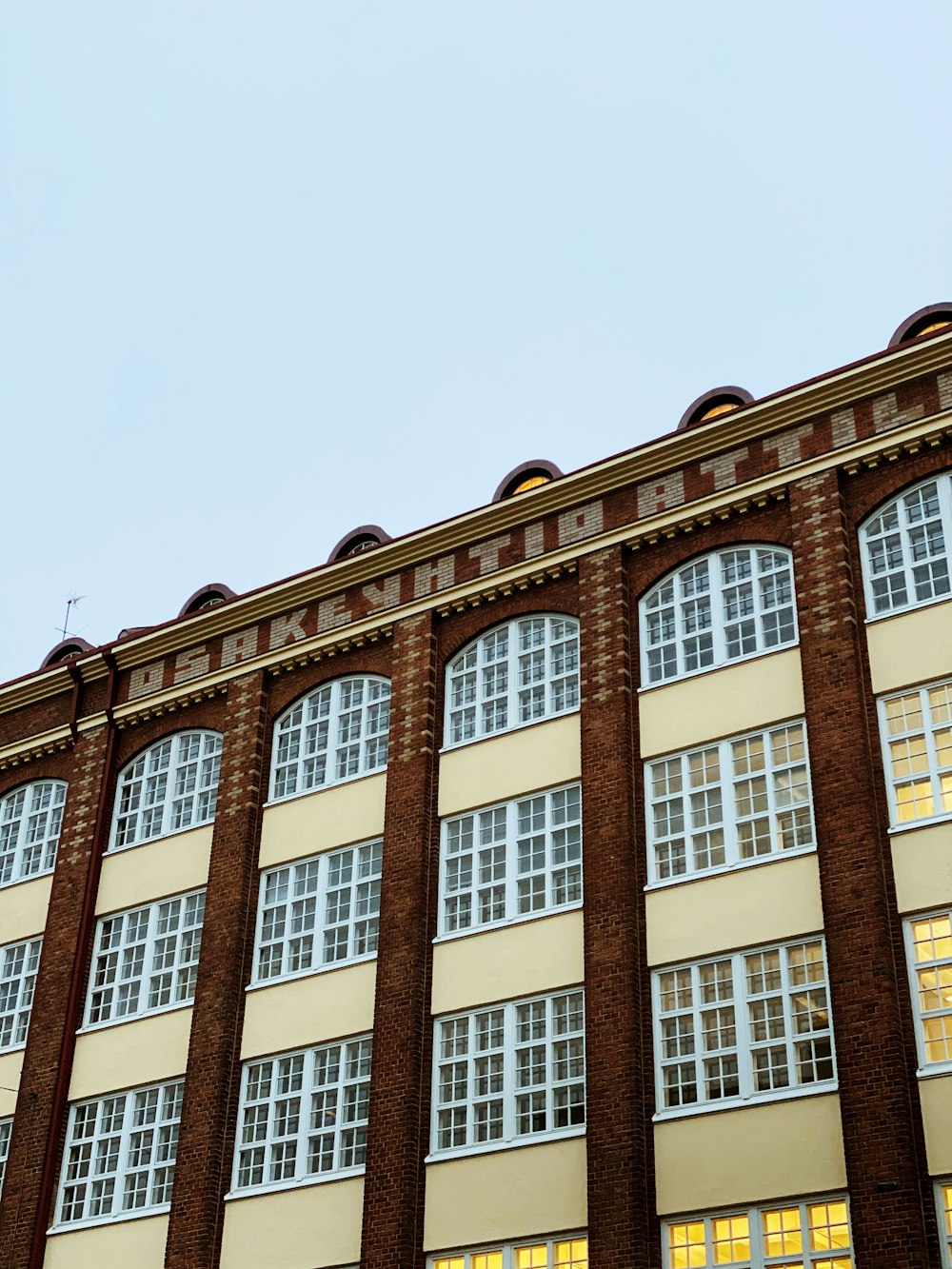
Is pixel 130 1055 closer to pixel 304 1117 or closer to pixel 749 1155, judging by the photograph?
pixel 304 1117

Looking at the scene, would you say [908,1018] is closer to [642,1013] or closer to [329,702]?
[642,1013]

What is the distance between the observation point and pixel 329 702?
3023cm

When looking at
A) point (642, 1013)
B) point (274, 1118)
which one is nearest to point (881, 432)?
point (642, 1013)

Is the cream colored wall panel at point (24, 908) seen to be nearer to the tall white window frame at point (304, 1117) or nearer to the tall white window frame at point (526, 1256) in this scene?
the tall white window frame at point (304, 1117)

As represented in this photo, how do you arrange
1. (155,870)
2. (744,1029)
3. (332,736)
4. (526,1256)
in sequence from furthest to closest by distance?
(155,870) < (332,736) < (526,1256) < (744,1029)

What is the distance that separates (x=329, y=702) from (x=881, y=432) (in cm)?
1069

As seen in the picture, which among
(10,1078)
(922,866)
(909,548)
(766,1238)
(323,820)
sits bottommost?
(766,1238)

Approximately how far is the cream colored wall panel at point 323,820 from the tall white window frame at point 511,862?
5.15ft

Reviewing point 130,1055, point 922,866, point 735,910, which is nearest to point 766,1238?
point 735,910

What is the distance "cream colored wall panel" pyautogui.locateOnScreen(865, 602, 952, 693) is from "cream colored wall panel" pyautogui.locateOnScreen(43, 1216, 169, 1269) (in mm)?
13827

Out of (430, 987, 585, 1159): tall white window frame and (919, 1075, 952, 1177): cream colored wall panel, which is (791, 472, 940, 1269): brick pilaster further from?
(430, 987, 585, 1159): tall white window frame

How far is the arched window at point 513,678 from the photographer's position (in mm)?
27547

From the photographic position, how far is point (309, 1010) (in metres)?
26.9

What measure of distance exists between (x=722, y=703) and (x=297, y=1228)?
10000 mm
